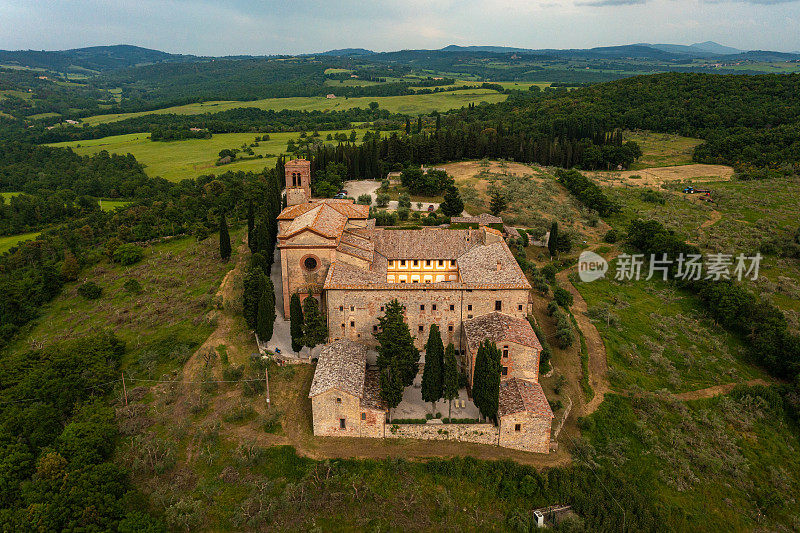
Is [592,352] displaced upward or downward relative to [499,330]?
downward

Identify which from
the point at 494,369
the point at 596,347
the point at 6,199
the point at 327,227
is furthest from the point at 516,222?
the point at 6,199

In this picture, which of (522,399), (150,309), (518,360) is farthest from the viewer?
(150,309)

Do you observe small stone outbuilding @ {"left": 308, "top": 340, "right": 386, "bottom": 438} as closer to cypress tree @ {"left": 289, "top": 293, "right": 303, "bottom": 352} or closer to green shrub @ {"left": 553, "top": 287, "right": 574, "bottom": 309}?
cypress tree @ {"left": 289, "top": 293, "right": 303, "bottom": 352}

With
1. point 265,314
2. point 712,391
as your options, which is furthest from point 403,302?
point 712,391

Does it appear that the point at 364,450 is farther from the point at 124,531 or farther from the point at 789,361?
the point at 789,361

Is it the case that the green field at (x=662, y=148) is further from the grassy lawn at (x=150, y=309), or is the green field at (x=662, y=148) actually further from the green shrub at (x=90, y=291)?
the green shrub at (x=90, y=291)

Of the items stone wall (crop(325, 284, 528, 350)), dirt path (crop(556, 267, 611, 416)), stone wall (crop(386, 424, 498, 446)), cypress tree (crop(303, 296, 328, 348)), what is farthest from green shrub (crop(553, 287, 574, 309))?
cypress tree (crop(303, 296, 328, 348))

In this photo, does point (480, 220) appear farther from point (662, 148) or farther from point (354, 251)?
point (662, 148)
